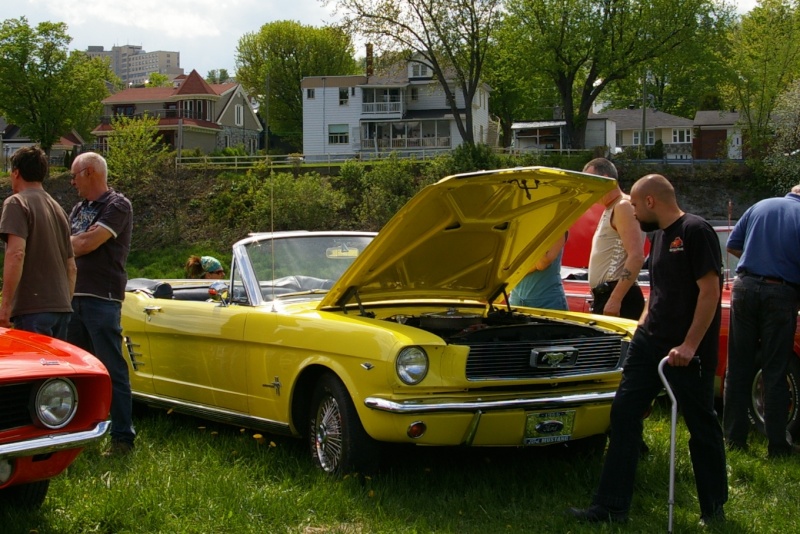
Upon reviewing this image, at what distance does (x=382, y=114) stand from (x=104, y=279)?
52644 millimetres

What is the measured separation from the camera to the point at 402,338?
4.88 metres

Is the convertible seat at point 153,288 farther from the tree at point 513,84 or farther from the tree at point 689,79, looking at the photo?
the tree at point 689,79

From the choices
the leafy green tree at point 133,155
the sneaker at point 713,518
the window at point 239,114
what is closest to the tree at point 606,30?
the leafy green tree at point 133,155

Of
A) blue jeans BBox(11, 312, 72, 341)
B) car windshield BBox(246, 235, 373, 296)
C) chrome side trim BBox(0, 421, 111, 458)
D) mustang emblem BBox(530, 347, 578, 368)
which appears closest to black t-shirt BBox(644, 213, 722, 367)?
mustang emblem BBox(530, 347, 578, 368)

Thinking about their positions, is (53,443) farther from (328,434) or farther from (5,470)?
(328,434)

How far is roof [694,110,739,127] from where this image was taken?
65125mm

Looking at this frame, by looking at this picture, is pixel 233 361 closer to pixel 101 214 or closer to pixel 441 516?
pixel 101 214

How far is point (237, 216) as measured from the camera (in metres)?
39.5

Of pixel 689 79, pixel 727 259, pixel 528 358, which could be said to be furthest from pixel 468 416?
pixel 689 79

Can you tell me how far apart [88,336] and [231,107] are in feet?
212

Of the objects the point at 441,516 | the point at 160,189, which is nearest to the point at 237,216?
the point at 160,189

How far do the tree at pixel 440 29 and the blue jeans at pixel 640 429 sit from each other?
39.7 meters

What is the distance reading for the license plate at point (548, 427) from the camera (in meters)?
5.05

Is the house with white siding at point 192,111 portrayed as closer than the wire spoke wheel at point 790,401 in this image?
No
